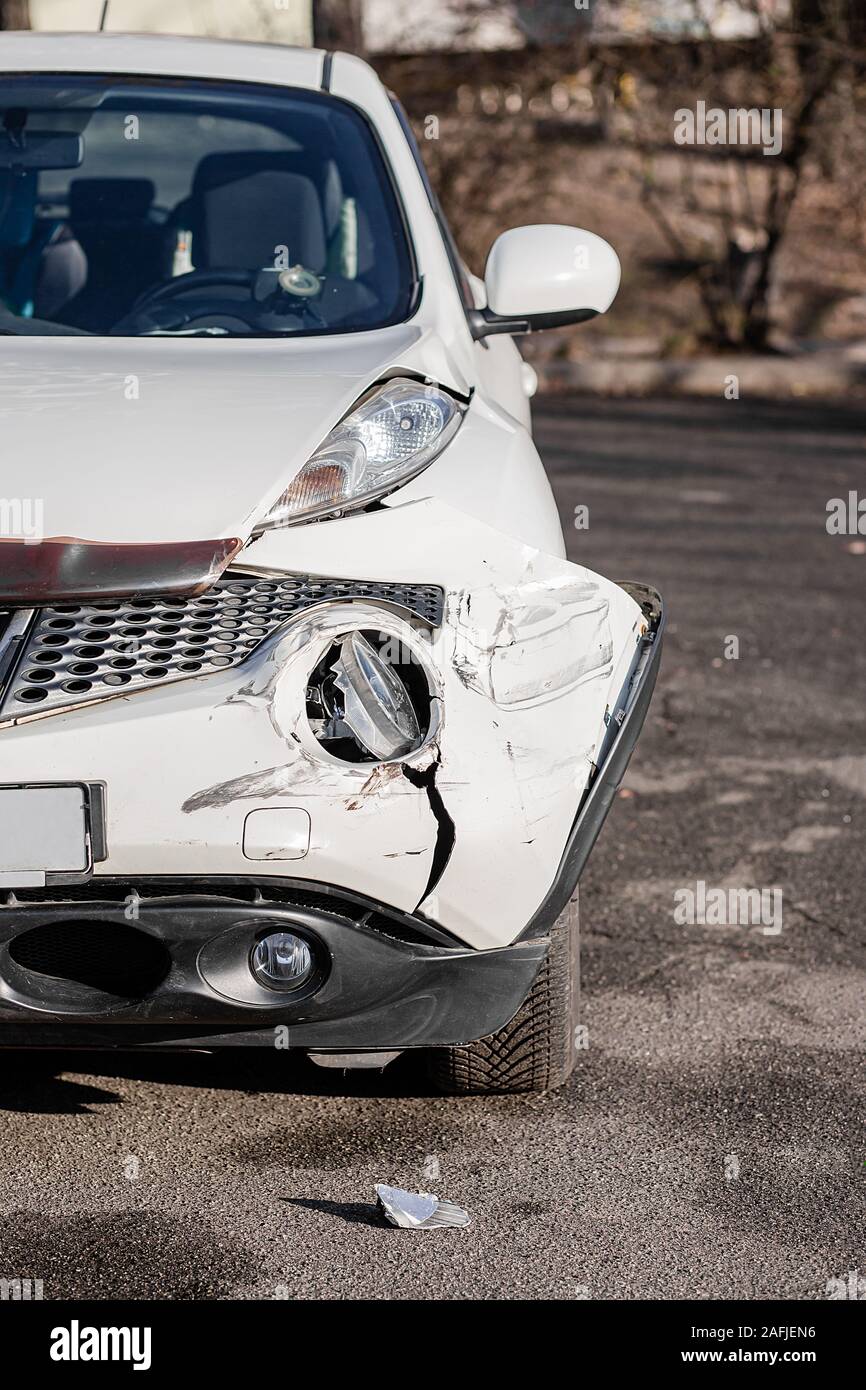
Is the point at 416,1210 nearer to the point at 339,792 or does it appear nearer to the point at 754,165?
the point at 339,792

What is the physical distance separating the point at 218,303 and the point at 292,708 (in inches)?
53.7

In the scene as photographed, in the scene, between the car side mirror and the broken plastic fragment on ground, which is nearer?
the broken plastic fragment on ground

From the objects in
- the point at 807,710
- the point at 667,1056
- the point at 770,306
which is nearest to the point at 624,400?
the point at 770,306

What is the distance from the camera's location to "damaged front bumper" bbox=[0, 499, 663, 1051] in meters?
2.21

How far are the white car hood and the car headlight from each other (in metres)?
0.03

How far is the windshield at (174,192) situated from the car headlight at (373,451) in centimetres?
76

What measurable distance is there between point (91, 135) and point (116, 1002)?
2.26m

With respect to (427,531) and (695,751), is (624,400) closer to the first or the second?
(695,751)

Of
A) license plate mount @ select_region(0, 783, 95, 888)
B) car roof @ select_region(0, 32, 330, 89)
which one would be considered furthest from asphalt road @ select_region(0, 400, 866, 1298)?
car roof @ select_region(0, 32, 330, 89)

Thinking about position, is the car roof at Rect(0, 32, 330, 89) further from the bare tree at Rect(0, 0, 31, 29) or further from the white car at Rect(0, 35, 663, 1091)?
the bare tree at Rect(0, 0, 31, 29)

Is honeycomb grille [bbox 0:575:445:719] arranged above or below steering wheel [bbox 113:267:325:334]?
below

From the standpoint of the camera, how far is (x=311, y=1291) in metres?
2.36

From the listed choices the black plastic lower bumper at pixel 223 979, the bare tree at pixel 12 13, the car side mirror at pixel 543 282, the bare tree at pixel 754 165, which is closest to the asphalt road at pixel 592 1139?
the black plastic lower bumper at pixel 223 979

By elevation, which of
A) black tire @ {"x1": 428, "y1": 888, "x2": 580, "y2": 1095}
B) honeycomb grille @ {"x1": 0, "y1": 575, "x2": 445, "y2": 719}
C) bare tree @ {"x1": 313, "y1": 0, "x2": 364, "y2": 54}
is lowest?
black tire @ {"x1": 428, "y1": 888, "x2": 580, "y2": 1095}
